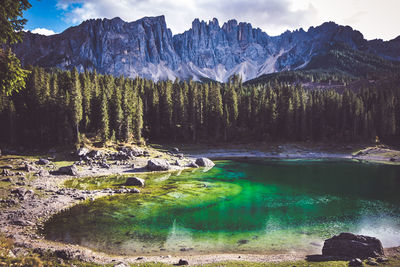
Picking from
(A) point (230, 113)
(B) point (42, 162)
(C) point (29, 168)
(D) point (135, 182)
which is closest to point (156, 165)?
(D) point (135, 182)

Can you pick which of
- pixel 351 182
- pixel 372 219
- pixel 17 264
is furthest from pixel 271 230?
pixel 351 182

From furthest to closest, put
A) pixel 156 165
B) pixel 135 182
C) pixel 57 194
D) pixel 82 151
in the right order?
pixel 82 151
pixel 156 165
pixel 135 182
pixel 57 194

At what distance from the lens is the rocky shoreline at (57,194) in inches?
704

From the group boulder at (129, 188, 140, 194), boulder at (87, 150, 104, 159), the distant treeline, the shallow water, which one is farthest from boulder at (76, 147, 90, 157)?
boulder at (129, 188, 140, 194)

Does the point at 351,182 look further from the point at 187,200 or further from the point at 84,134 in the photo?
the point at 84,134

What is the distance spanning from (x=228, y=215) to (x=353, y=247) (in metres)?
14.0

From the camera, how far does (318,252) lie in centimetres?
1956

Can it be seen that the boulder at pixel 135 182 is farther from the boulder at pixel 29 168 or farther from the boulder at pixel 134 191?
the boulder at pixel 29 168

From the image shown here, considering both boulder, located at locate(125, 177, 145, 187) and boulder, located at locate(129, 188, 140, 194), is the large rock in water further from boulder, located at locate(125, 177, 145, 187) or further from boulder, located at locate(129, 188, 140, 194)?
boulder, located at locate(125, 177, 145, 187)

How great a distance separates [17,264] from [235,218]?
21.6 metres

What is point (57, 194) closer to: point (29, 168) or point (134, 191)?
point (134, 191)

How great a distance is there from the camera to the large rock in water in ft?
57.1

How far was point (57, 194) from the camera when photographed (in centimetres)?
3300

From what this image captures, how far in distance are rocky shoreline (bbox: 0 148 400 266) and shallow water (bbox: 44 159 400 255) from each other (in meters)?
1.54
